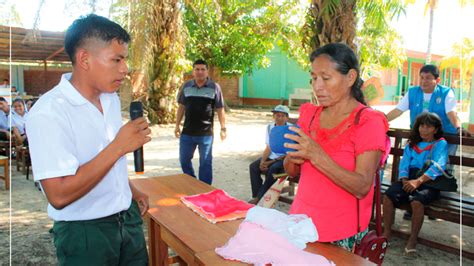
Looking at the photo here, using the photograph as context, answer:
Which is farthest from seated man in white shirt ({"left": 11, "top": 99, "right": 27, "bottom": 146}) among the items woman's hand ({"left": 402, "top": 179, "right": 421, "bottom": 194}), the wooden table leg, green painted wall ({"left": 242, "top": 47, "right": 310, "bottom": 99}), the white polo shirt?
green painted wall ({"left": 242, "top": 47, "right": 310, "bottom": 99})

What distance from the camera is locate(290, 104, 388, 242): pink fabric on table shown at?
172 cm

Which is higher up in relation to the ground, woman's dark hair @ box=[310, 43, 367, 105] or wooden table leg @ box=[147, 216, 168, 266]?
woman's dark hair @ box=[310, 43, 367, 105]

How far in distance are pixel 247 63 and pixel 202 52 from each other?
1.99 meters

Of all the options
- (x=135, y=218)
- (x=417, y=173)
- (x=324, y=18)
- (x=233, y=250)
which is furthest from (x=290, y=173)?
(x=324, y=18)

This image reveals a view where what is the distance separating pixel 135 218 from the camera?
1.86 metres

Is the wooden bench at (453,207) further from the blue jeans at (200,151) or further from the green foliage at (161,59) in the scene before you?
the green foliage at (161,59)

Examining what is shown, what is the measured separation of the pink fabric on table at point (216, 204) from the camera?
267 centimetres

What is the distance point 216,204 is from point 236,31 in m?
14.2

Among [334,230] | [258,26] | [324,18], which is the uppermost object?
[258,26]

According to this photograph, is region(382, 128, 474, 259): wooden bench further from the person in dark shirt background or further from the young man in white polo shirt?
the young man in white polo shirt

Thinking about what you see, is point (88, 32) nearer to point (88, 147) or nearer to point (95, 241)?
point (88, 147)

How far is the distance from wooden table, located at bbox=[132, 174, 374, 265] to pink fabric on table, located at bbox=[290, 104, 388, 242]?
131 millimetres

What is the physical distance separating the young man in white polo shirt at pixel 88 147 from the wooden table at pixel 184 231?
0.44 meters

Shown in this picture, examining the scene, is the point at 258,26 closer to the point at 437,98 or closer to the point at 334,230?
the point at 437,98
